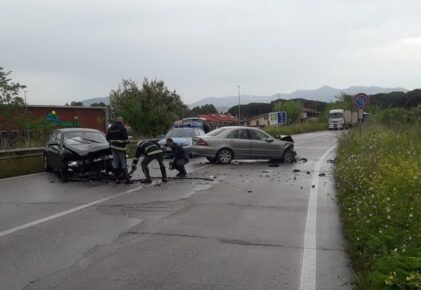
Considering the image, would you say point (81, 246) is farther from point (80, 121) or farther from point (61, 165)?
point (80, 121)

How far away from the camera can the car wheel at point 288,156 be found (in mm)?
20375

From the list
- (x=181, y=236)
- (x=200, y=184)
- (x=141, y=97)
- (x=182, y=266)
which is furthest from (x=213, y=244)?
(x=141, y=97)

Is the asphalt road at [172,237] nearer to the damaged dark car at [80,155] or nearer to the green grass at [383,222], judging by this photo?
the green grass at [383,222]

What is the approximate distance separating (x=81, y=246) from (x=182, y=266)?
1697 mm

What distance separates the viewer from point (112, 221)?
8539 millimetres

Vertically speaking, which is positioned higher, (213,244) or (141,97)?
(141,97)

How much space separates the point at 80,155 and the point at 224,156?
261 inches

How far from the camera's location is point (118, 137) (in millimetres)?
13875

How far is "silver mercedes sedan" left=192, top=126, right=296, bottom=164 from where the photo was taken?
64.4 feet

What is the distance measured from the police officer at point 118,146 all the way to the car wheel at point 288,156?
27.0 feet

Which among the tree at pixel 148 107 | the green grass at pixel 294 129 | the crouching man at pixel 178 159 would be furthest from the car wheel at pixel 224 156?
the green grass at pixel 294 129

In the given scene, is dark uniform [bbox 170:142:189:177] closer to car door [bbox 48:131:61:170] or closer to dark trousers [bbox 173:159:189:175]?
dark trousers [bbox 173:159:189:175]

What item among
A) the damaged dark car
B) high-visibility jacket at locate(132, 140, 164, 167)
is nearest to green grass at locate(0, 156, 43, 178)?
the damaged dark car

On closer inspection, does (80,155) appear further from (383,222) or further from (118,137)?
(383,222)
